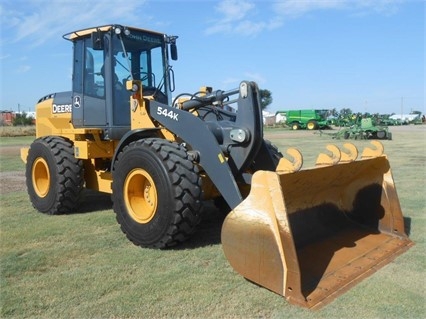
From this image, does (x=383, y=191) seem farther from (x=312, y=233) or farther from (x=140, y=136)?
(x=140, y=136)

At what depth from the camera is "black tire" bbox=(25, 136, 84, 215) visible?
237 inches

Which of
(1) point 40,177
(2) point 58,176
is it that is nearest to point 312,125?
(1) point 40,177

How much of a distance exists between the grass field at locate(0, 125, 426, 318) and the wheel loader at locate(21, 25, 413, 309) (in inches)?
6.7

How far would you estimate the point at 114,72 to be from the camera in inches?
229

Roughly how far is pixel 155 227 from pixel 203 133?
1.11m

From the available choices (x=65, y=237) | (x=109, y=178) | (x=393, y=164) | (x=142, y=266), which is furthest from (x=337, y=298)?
(x=393, y=164)

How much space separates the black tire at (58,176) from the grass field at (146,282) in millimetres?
612

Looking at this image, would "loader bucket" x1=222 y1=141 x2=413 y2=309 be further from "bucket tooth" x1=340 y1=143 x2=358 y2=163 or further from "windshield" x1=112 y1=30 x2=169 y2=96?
"windshield" x1=112 y1=30 x2=169 y2=96

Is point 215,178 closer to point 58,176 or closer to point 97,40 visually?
point 97,40

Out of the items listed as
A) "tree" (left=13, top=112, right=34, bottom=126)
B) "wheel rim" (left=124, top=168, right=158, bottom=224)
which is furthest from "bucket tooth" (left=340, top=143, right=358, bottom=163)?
"tree" (left=13, top=112, right=34, bottom=126)

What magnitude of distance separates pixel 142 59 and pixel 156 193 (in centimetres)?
256

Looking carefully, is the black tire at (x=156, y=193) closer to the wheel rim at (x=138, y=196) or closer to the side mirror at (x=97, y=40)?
the wheel rim at (x=138, y=196)

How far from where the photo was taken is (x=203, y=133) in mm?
4520

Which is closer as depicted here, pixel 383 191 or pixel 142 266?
pixel 142 266
